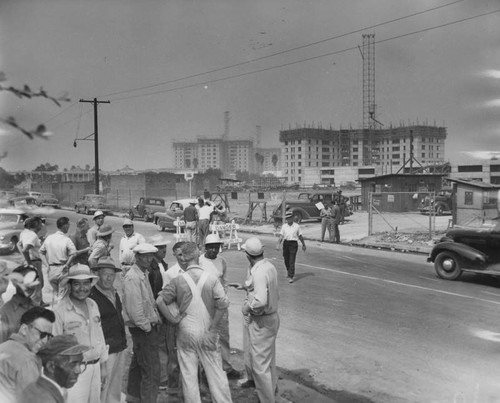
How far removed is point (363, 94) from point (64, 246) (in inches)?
3726

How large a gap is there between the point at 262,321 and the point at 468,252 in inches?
303

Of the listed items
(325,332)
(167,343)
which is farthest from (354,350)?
(167,343)

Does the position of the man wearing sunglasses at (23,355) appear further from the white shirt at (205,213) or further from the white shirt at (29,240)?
the white shirt at (205,213)

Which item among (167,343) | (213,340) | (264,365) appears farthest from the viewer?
(167,343)

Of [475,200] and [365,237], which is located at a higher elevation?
[475,200]

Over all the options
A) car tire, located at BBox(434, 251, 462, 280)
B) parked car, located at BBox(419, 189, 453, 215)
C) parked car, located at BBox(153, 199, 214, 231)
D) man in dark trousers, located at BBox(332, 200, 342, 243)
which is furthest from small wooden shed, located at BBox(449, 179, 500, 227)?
parked car, located at BBox(153, 199, 214, 231)

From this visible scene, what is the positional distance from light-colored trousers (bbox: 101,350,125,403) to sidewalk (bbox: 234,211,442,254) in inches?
538

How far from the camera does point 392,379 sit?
5.87 metres

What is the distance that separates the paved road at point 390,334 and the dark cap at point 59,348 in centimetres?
355

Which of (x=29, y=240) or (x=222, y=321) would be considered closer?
(x=222, y=321)

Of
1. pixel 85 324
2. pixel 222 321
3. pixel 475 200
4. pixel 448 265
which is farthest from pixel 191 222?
pixel 85 324

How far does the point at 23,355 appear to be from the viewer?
2902 millimetres

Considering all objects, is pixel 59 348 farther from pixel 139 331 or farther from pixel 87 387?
pixel 139 331

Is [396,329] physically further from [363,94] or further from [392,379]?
[363,94]
